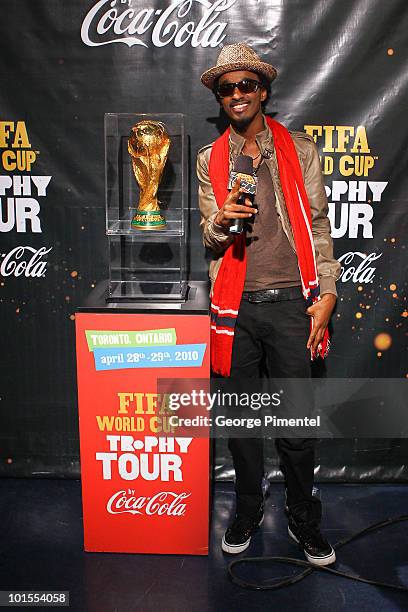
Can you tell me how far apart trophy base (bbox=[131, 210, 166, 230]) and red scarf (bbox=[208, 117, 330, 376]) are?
0.28 meters

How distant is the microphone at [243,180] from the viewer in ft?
8.34

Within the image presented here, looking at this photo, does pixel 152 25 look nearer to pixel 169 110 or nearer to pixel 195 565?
pixel 169 110

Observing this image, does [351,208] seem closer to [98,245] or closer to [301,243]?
[301,243]

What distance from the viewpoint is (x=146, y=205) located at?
9.91 feet

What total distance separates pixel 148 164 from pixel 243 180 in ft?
2.05

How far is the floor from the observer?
2.79 meters

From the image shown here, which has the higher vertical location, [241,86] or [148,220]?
[241,86]

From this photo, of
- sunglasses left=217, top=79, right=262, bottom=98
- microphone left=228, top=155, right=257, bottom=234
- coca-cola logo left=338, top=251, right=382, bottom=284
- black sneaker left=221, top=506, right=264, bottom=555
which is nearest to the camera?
microphone left=228, top=155, right=257, bottom=234

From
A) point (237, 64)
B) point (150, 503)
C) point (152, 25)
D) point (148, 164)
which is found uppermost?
point (152, 25)

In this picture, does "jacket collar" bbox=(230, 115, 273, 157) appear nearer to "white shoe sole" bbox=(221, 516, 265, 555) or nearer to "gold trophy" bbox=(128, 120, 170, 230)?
"gold trophy" bbox=(128, 120, 170, 230)

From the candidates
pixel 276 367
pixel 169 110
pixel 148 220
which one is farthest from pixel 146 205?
pixel 276 367

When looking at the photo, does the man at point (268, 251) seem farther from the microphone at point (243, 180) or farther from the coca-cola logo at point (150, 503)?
the coca-cola logo at point (150, 503)

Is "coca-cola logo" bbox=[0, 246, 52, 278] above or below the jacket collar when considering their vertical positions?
below

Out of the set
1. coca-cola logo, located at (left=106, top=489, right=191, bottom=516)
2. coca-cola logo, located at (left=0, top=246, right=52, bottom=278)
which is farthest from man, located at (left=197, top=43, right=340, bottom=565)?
coca-cola logo, located at (left=0, top=246, right=52, bottom=278)
